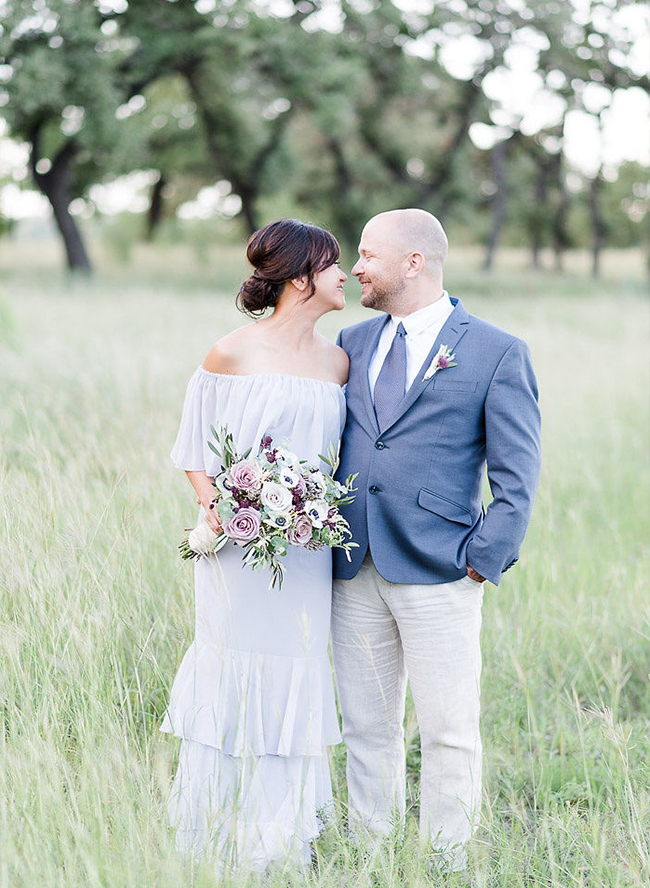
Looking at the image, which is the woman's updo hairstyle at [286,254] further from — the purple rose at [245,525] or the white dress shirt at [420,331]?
the purple rose at [245,525]

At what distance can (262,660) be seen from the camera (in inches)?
121

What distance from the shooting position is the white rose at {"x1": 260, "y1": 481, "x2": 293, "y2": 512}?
2619 millimetres

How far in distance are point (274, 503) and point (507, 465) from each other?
827 millimetres

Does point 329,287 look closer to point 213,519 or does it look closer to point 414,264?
point 414,264

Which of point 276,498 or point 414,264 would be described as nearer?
point 276,498

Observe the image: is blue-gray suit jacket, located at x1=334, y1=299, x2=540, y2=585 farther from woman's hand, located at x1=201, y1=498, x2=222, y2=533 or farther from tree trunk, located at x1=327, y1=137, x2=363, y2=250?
tree trunk, located at x1=327, y1=137, x2=363, y2=250

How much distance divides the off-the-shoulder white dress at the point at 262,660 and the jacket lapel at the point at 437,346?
10.6 inches

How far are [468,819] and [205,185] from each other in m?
30.3

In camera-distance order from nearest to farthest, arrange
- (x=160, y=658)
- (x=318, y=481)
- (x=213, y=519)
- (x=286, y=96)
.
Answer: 1. (x=318, y=481)
2. (x=213, y=519)
3. (x=160, y=658)
4. (x=286, y=96)

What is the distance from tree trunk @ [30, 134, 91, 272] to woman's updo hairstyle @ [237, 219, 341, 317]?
20.7 metres

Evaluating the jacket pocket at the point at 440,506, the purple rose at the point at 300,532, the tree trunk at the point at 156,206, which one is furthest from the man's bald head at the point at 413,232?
the tree trunk at the point at 156,206

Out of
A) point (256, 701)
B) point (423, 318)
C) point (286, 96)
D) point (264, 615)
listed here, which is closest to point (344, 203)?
point (286, 96)

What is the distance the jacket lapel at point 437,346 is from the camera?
304 cm

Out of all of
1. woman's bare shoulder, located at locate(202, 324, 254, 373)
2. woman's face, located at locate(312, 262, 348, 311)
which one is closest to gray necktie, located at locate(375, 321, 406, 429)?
woman's face, located at locate(312, 262, 348, 311)
